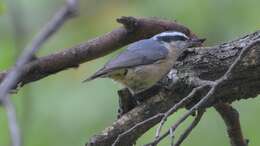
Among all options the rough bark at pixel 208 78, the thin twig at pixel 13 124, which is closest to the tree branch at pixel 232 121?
the rough bark at pixel 208 78

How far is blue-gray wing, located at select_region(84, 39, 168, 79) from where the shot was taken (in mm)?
3041

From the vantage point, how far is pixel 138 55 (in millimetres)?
3275

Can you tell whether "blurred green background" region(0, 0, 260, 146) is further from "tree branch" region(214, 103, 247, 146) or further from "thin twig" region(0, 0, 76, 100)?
"thin twig" region(0, 0, 76, 100)

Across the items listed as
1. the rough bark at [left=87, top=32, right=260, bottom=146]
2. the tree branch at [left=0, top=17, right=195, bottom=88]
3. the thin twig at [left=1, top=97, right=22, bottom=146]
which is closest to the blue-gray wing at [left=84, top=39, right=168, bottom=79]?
the tree branch at [left=0, top=17, right=195, bottom=88]

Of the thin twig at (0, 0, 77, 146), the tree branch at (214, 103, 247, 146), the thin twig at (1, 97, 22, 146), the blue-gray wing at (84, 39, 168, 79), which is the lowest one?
the thin twig at (1, 97, 22, 146)

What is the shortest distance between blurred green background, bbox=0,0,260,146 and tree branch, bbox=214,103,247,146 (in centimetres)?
53

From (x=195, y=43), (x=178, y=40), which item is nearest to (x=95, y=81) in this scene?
(x=178, y=40)

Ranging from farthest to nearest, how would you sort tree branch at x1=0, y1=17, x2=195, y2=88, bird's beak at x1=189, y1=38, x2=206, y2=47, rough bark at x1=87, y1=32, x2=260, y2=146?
bird's beak at x1=189, y1=38, x2=206, y2=47 → tree branch at x1=0, y1=17, x2=195, y2=88 → rough bark at x1=87, y1=32, x2=260, y2=146

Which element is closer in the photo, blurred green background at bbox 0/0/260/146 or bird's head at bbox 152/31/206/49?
bird's head at bbox 152/31/206/49

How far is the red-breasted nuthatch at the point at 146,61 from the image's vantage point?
295cm

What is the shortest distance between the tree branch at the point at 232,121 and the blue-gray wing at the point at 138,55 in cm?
66

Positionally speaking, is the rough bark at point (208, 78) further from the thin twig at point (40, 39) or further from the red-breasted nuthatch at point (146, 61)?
the thin twig at point (40, 39)

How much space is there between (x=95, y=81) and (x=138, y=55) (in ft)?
1.41

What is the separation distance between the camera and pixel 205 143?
10.7 ft
